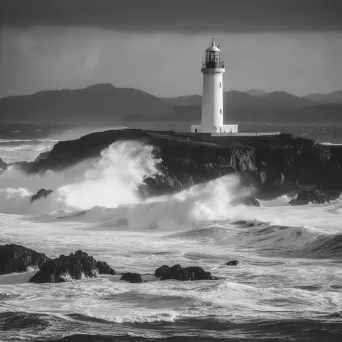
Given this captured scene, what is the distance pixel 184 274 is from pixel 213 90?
24.8 metres

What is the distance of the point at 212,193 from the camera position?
115ft

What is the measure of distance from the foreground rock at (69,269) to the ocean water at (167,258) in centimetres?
32

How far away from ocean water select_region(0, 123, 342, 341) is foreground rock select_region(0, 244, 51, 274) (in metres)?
0.40

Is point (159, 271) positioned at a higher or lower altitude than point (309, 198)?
lower

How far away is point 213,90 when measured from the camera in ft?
147

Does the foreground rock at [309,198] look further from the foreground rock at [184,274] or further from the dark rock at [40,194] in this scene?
the foreground rock at [184,274]

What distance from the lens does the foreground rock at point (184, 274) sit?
20.7 meters

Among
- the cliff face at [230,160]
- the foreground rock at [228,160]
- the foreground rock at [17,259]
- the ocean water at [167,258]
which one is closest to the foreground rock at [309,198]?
the ocean water at [167,258]

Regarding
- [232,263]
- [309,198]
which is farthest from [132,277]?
[309,198]

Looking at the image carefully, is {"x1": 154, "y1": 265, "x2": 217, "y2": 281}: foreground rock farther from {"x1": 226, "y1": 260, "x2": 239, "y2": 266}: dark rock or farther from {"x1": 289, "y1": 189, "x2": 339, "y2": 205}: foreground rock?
{"x1": 289, "y1": 189, "x2": 339, "y2": 205}: foreground rock

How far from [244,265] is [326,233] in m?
4.29

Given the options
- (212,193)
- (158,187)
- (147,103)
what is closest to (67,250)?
(212,193)

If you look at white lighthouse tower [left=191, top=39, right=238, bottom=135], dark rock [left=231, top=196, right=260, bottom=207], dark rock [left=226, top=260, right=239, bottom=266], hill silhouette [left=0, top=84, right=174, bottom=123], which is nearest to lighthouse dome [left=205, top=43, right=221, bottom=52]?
white lighthouse tower [left=191, top=39, right=238, bottom=135]

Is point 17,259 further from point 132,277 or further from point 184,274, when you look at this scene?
point 184,274
